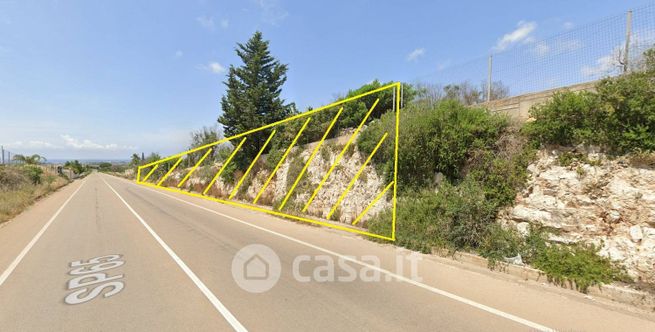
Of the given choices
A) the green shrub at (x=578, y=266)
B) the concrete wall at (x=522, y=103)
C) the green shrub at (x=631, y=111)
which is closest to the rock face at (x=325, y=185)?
the concrete wall at (x=522, y=103)

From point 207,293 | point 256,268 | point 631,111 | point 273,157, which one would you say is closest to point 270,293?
point 207,293

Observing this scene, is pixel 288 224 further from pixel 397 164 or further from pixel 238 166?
pixel 238 166

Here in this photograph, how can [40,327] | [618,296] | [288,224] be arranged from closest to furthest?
[40,327] < [618,296] < [288,224]

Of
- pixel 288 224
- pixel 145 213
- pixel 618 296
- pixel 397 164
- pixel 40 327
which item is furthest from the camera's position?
pixel 145 213

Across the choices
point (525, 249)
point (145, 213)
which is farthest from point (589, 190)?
point (145, 213)

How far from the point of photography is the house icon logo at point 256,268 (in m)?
5.27

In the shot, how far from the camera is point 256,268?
6188mm

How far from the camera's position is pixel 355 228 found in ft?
36.1

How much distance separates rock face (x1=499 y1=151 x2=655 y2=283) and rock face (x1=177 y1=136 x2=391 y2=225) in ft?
15.5

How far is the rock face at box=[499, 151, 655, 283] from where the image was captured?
5.35 metres

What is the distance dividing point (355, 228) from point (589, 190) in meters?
6.70

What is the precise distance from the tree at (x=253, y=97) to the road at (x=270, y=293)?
14.6 meters

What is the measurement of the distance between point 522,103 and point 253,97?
1767 cm
